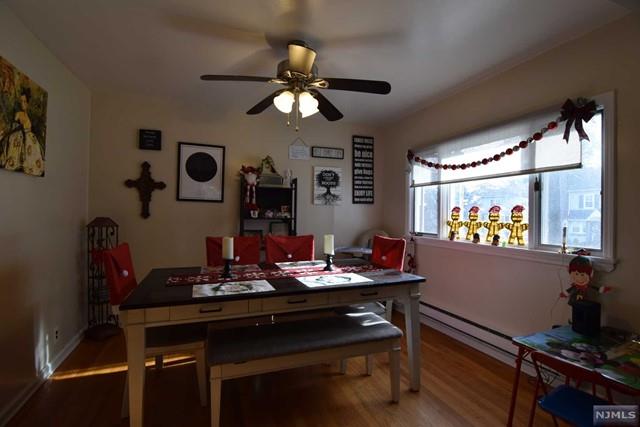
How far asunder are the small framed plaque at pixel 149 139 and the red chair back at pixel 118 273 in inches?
61.5

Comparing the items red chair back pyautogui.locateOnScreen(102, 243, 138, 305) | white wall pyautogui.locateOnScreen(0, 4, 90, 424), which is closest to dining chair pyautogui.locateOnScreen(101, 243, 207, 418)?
red chair back pyautogui.locateOnScreen(102, 243, 138, 305)

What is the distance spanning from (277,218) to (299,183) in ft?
1.88

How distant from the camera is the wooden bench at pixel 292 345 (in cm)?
154

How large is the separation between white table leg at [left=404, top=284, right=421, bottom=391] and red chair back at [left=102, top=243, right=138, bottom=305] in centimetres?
177

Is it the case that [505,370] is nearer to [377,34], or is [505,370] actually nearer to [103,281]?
[377,34]

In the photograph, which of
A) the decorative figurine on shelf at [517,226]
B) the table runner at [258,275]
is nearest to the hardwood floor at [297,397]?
the table runner at [258,275]

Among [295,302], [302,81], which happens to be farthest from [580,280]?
[302,81]

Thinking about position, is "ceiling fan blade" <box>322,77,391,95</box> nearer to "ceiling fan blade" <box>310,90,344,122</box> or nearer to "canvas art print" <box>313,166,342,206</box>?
"ceiling fan blade" <box>310,90,344,122</box>

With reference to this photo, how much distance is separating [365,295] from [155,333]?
1292 millimetres

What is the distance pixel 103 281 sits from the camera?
2975 mm

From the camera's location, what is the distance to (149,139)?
3133 millimetres

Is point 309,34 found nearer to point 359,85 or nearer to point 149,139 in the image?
point 359,85

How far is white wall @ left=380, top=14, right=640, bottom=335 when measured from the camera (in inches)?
68.7

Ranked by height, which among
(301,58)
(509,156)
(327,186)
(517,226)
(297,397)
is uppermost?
(301,58)
